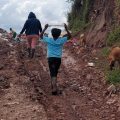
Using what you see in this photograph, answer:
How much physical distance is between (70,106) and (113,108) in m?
1.01

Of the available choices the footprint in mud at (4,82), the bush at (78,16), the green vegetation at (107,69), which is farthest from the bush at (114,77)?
the bush at (78,16)

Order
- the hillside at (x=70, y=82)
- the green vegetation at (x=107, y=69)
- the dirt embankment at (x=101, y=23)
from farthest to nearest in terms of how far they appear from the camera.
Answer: the dirt embankment at (x=101, y=23)
the green vegetation at (x=107, y=69)
the hillside at (x=70, y=82)

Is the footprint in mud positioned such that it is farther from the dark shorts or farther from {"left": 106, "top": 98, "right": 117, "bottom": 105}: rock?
{"left": 106, "top": 98, "right": 117, "bottom": 105}: rock

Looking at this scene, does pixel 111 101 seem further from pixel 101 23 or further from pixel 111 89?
pixel 101 23

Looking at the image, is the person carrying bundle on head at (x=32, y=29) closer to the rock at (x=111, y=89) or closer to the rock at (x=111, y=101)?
the rock at (x=111, y=89)

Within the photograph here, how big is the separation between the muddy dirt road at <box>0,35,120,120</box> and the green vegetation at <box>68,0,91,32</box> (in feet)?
33.1

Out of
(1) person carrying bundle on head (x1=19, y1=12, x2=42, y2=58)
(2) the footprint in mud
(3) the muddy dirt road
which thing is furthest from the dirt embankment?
(2) the footprint in mud

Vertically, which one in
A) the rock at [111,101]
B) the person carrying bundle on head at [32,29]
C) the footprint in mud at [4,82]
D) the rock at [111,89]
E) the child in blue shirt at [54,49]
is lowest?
the rock at [111,101]

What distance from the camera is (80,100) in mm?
11547

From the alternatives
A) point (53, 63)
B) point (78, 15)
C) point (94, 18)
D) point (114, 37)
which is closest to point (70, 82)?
point (53, 63)

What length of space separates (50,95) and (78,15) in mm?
17789

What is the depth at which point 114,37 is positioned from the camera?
1784 centimetres

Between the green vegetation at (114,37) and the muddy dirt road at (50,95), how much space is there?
76.6 inches

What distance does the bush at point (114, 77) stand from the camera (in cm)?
1255
